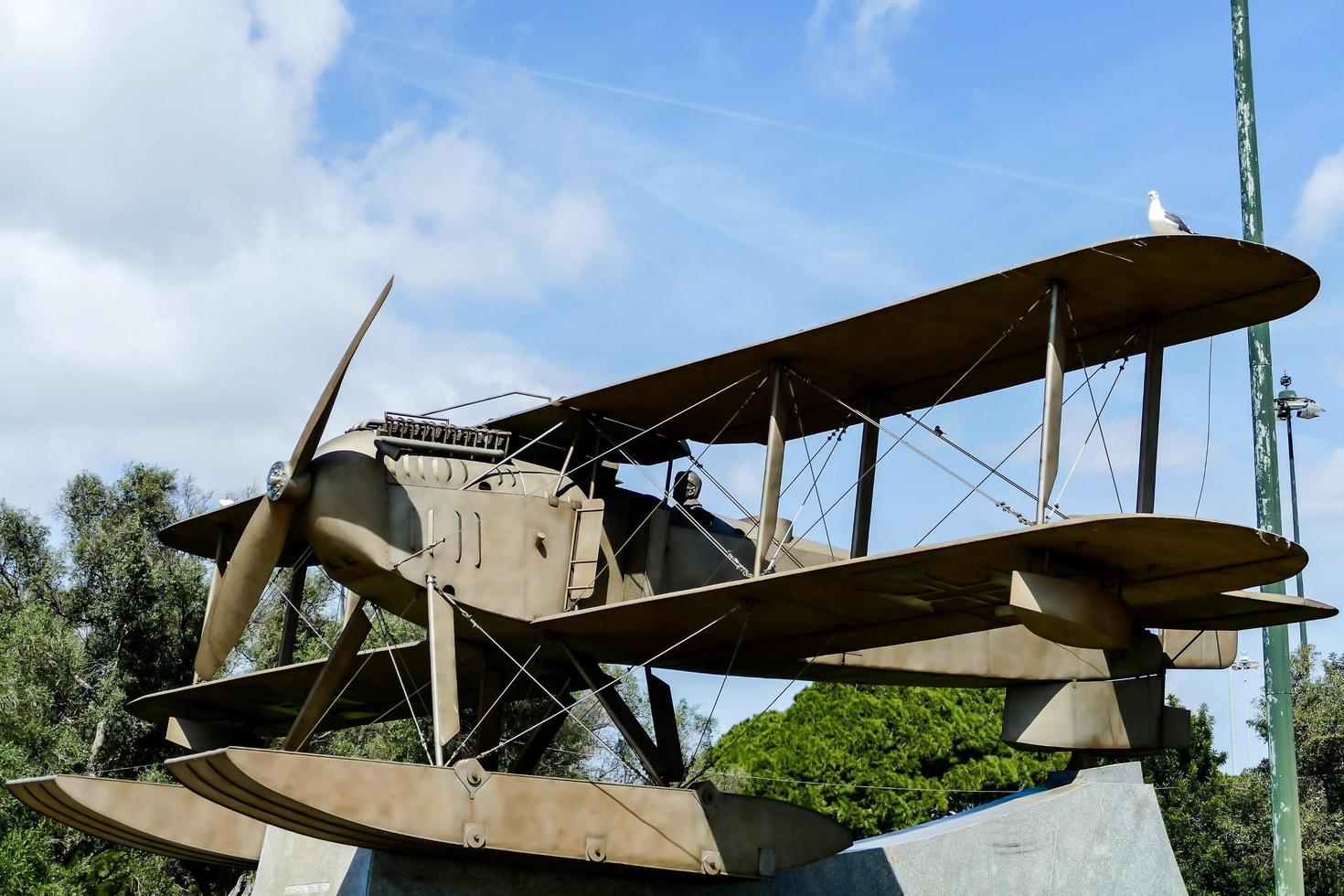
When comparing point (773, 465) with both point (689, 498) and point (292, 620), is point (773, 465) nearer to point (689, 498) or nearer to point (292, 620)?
point (689, 498)

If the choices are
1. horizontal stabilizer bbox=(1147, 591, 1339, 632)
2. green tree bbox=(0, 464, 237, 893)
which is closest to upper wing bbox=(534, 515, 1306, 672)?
horizontal stabilizer bbox=(1147, 591, 1339, 632)

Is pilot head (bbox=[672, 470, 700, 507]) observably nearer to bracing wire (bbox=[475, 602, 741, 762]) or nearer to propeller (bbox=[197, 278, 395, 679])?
bracing wire (bbox=[475, 602, 741, 762])

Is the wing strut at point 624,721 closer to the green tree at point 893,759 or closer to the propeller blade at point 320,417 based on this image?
the propeller blade at point 320,417

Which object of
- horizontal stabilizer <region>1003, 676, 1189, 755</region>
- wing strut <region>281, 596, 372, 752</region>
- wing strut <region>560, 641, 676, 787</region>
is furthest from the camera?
horizontal stabilizer <region>1003, 676, 1189, 755</region>

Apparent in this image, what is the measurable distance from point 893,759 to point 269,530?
81.0 feet

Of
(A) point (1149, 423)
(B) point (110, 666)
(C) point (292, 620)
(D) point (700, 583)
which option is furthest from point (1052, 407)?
(B) point (110, 666)

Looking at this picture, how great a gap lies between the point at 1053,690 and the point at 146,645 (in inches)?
761

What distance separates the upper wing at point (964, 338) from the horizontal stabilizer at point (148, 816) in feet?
19.5

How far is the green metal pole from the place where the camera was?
14219 mm

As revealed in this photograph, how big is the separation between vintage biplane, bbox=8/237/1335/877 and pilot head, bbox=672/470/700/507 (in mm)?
74

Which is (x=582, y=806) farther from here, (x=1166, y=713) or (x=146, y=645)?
(x=146, y=645)

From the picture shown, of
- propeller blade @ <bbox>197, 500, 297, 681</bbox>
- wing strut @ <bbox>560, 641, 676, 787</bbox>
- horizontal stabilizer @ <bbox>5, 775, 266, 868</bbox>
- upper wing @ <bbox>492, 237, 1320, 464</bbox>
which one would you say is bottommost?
horizontal stabilizer @ <bbox>5, 775, 266, 868</bbox>

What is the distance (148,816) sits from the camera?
16062 mm

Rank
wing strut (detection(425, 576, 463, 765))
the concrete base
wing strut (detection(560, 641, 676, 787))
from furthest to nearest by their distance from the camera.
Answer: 1. the concrete base
2. wing strut (detection(560, 641, 676, 787))
3. wing strut (detection(425, 576, 463, 765))
